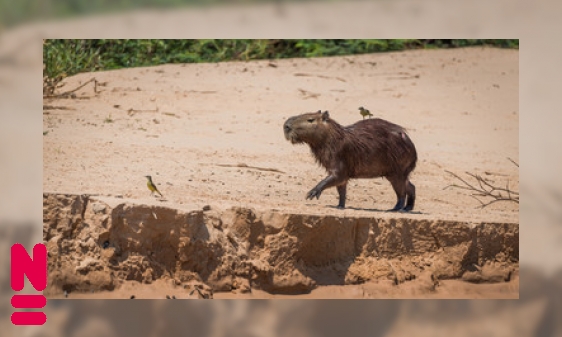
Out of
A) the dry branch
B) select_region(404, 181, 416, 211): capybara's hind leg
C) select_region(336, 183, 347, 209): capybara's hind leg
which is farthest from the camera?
the dry branch

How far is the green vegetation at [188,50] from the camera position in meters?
7.16

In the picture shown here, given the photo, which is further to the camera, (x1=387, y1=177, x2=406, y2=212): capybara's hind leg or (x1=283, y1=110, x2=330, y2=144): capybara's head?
(x1=387, y1=177, x2=406, y2=212): capybara's hind leg

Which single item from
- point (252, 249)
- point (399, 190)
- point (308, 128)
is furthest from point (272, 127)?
point (252, 249)

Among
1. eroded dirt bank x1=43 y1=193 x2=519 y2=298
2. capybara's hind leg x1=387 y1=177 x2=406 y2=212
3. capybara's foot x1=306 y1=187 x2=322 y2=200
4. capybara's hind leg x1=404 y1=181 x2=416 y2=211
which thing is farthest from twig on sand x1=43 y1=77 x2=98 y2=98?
capybara's hind leg x1=404 y1=181 x2=416 y2=211

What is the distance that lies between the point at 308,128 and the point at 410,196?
0.79m

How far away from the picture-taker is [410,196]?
7258 mm

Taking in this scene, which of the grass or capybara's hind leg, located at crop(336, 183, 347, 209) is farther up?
the grass

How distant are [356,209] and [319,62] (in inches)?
52.0

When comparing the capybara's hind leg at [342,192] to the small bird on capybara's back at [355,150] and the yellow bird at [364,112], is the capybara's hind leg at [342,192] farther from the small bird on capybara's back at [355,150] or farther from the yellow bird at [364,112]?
the yellow bird at [364,112]

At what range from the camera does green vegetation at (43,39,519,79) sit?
23.5 ft

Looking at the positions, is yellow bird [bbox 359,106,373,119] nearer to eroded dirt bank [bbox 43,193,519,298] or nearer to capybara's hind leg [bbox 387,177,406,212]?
capybara's hind leg [bbox 387,177,406,212]

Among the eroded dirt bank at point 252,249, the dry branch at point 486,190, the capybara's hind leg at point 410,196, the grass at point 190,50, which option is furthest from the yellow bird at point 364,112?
the eroded dirt bank at point 252,249

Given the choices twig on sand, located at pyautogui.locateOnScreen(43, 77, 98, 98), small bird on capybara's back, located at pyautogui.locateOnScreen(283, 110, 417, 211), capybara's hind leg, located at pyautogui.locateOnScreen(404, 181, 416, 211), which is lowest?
capybara's hind leg, located at pyautogui.locateOnScreen(404, 181, 416, 211)

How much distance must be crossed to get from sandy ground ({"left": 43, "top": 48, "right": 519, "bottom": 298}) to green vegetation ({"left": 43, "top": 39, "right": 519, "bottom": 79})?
0.09 metres
